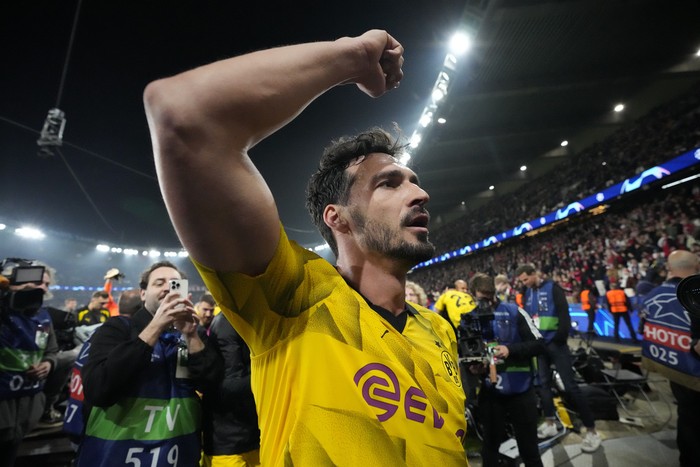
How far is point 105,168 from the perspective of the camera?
16609 mm

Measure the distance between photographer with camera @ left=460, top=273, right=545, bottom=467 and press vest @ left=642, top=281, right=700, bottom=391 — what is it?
49.0 inches

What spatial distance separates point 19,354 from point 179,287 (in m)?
2.22

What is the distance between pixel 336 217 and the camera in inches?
56.9

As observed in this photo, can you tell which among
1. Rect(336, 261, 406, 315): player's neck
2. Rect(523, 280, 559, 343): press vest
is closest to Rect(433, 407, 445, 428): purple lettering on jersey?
Rect(336, 261, 406, 315): player's neck

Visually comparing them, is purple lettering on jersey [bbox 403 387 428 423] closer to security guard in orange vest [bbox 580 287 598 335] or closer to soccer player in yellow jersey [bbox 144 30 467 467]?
soccer player in yellow jersey [bbox 144 30 467 467]

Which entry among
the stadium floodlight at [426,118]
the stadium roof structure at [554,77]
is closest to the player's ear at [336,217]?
the stadium roof structure at [554,77]

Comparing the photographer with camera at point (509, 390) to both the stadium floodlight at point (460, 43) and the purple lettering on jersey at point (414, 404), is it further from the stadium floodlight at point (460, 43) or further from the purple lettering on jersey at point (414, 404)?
the stadium floodlight at point (460, 43)

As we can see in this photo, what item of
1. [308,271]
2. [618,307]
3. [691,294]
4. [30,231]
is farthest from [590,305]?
[30,231]

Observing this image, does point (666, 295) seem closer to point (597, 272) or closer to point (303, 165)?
point (597, 272)

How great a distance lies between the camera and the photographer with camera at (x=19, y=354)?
9.47 feet

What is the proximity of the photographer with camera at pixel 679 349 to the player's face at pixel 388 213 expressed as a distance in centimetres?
330

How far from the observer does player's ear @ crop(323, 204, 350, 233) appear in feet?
4.64

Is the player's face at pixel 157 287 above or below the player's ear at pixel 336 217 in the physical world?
below

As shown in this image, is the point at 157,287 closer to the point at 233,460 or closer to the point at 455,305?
the point at 233,460
